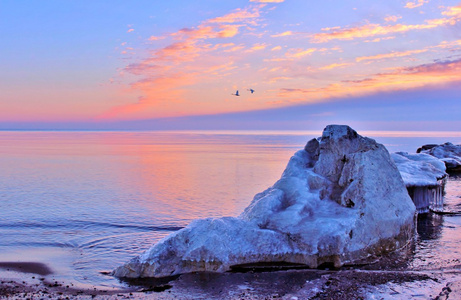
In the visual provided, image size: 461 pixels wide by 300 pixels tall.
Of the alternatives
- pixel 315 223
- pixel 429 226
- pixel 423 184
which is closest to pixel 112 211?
pixel 315 223

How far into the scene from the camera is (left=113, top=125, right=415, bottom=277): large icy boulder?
11812 millimetres

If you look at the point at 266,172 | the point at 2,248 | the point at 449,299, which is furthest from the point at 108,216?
the point at 266,172

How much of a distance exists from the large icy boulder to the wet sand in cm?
49

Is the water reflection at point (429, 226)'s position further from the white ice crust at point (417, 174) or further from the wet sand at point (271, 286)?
the wet sand at point (271, 286)

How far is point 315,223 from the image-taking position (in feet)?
41.7

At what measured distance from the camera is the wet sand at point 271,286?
10.2 meters

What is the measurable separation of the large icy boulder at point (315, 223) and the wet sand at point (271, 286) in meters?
0.49

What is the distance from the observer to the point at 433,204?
67.0ft

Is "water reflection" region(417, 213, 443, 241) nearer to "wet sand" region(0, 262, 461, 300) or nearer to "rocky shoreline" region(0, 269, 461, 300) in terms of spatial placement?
"wet sand" region(0, 262, 461, 300)

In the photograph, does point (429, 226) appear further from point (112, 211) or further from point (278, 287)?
point (112, 211)

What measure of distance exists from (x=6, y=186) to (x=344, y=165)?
2164 centimetres

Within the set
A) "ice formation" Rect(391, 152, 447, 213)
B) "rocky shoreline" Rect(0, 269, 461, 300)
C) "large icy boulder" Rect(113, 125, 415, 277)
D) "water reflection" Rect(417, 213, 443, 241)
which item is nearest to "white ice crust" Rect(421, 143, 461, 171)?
"ice formation" Rect(391, 152, 447, 213)

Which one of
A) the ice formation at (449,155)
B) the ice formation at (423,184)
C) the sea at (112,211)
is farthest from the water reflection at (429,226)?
the ice formation at (449,155)

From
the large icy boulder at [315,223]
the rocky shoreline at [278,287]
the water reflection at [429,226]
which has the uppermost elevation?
the large icy boulder at [315,223]
